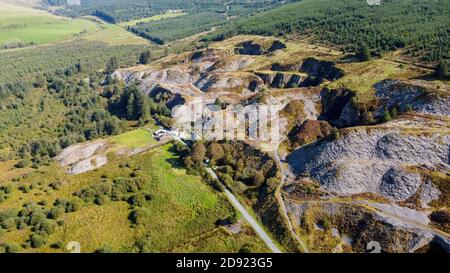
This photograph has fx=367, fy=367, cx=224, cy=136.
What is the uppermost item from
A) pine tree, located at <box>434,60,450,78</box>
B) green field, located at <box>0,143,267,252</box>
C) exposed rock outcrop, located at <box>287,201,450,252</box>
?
pine tree, located at <box>434,60,450,78</box>

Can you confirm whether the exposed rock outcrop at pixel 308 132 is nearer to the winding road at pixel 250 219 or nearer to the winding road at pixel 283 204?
the winding road at pixel 283 204

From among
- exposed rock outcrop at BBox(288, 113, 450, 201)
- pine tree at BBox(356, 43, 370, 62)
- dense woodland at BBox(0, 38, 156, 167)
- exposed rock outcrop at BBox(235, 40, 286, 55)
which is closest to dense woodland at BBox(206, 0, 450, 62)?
pine tree at BBox(356, 43, 370, 62)

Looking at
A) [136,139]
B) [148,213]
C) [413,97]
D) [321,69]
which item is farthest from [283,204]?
[321,69]

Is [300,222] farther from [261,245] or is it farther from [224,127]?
[224,127]

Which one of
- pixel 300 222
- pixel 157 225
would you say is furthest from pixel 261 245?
pixel 157 225

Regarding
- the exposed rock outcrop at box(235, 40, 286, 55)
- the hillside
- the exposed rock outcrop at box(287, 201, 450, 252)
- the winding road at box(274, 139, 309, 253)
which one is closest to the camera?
the exposed rock outcrop at box(287, 201, 450, 252)

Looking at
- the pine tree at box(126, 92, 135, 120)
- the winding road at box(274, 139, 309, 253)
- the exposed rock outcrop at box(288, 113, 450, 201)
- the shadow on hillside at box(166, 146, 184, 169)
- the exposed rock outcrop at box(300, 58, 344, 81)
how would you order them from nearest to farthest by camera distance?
the winding road at box(274, 139, 309, 253), the exposed rock outcrop at box(288, 113, 450, 201), the shadow on hillside at box(166, 146, 184, 169), the exposed rock outcrop at box(300, 58, 344, 81), the pine tree at box(126, 92, 135, 120)

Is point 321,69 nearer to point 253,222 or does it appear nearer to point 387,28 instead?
point 387,28

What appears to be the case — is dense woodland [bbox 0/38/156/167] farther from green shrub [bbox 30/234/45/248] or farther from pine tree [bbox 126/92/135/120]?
green shrub [bbox 30/234/45/248]
